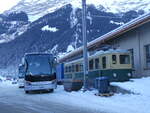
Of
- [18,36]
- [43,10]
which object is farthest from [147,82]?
[43,10]

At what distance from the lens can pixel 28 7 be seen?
17562 centimetres

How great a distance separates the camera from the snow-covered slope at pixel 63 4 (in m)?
124

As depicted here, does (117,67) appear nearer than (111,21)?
Yes

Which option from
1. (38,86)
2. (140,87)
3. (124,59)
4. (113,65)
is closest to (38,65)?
(38,86)

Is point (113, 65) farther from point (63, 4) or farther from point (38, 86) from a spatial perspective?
point (63, 4)

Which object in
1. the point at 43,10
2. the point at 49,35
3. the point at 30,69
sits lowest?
the point at 30,69

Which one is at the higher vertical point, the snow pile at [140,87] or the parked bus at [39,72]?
the parked bus at [39,72]

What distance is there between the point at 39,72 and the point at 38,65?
0.63 m

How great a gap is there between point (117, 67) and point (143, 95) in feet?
24.5

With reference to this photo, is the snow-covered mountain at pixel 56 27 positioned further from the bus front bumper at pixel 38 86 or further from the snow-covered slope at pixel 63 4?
the bus front bumper at pixel 38 86

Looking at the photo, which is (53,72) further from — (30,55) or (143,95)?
(143,95)

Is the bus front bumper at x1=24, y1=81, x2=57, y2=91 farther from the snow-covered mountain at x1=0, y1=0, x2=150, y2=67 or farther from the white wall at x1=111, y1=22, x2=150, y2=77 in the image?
the snow-covered mountain at x1=0, y1=0, x2=150, y2=67

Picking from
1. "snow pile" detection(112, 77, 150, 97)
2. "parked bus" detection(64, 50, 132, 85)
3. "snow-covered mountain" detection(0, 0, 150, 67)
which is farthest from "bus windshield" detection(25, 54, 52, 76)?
"snow-covered mountain" detection(0, 0, 150, 67)

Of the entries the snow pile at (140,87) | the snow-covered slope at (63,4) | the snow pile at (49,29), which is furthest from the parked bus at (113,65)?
the snow pile at (49,29)
